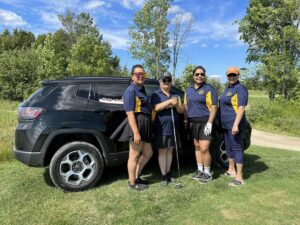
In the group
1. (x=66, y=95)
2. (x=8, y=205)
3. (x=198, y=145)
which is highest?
(x=66, y=95)

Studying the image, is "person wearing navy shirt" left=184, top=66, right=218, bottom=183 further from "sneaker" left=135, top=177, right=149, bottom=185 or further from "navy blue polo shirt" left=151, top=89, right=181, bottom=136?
"sneaker" left=135, top=177, right=149, bottom=185

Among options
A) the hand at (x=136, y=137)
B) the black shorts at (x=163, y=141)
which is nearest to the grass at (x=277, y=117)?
the black shorts at (x=163, y=141)

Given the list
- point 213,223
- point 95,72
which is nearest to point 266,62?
point 95,72

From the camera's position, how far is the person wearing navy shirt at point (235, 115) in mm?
5543

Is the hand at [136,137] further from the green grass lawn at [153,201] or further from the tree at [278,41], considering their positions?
the tree at [278,41]

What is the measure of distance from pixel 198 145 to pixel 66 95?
7.62ft

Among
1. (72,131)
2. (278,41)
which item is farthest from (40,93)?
(278,41)

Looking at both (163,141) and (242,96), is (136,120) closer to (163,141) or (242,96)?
(163,141)

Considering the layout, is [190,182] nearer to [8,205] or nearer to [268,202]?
[268,202]

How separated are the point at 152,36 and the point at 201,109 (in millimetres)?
24221

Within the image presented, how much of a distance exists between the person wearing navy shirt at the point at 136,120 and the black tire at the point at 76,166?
1.72ft

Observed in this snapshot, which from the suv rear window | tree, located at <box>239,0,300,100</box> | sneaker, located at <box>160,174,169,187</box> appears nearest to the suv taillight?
the suv rear window

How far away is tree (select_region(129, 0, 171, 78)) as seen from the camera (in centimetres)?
2830

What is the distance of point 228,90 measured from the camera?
579 centimetres
